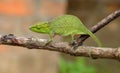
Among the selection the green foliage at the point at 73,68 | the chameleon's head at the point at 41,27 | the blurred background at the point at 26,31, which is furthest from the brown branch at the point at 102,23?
the green foliage at the point at 73,68

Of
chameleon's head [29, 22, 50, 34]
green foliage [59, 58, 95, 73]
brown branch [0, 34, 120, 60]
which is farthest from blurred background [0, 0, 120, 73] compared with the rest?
brown branch [0, 34, 120, 60]

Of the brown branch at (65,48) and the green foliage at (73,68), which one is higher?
the green foliage at (73,68)

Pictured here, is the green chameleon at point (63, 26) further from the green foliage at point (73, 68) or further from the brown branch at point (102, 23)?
the green foliage at point (73, 68)

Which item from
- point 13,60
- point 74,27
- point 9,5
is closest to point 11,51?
point 13,60

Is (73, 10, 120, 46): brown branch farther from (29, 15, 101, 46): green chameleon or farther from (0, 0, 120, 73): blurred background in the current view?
(0, 0, 120, 73): blurred background

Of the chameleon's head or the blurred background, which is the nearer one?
the chameleon's head

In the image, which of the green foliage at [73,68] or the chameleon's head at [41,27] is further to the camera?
the green foliage at [73,68]

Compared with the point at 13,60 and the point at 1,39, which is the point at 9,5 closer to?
the point at 13,60

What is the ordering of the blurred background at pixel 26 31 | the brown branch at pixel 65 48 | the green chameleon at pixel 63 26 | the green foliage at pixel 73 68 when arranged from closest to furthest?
the brown branch at pixel 65 48 → the green chameleon at pixel 63 26 → the blurred background at pixel 26 31 → the green foliage at pixel 73 68
